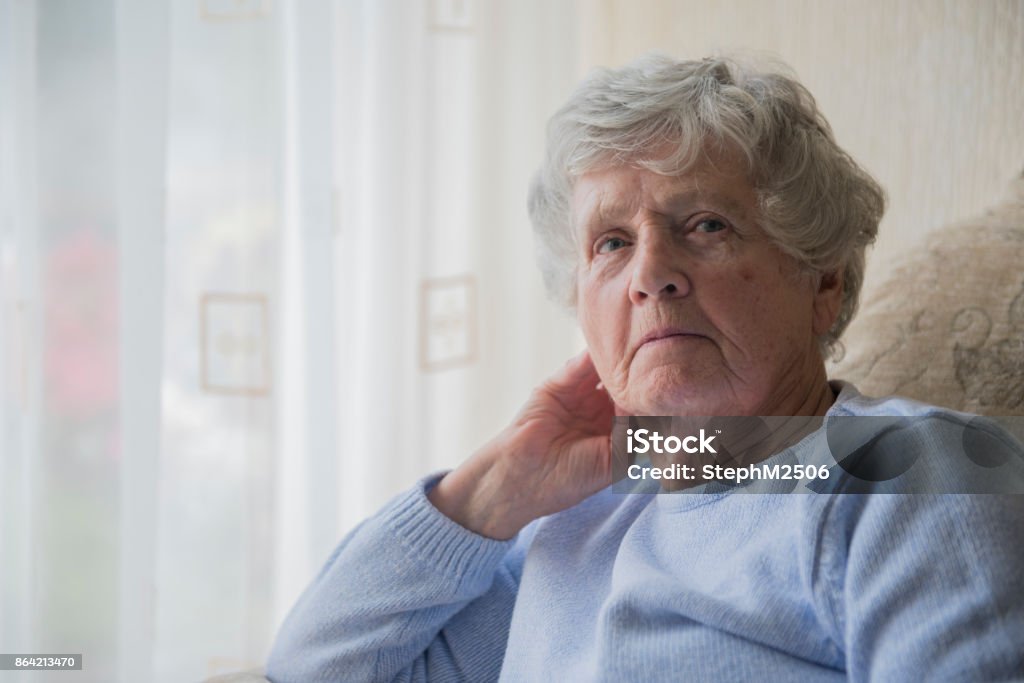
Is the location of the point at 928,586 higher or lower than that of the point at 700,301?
lower

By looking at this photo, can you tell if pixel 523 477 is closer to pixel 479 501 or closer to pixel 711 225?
pixel 479 501

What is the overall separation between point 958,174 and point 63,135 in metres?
1.37

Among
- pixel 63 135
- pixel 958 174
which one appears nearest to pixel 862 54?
pixel 958 174

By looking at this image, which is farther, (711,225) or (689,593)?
(711,225)

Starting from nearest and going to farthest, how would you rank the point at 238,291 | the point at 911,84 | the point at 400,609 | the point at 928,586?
the point at 928,586
the point at 400,609
the point at 911,84
the point at 238,291

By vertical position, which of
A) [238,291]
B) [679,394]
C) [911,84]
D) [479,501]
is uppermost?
[911,84]

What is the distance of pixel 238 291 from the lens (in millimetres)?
1558

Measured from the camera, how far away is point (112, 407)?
1422mm

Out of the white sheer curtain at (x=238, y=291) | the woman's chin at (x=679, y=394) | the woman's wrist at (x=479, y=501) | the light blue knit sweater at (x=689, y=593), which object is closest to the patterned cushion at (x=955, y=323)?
the light blue knit sweater at (x=689, y=593)

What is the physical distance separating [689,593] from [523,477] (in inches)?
11.9

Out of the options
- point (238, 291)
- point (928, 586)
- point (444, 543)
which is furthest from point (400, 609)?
point (238, 291)

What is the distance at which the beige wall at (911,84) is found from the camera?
4.24ft

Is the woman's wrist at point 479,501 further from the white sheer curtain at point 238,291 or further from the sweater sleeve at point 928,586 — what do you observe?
the white sheer curtain at point 238,291

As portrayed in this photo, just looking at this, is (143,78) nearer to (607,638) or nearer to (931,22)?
(607,638)
